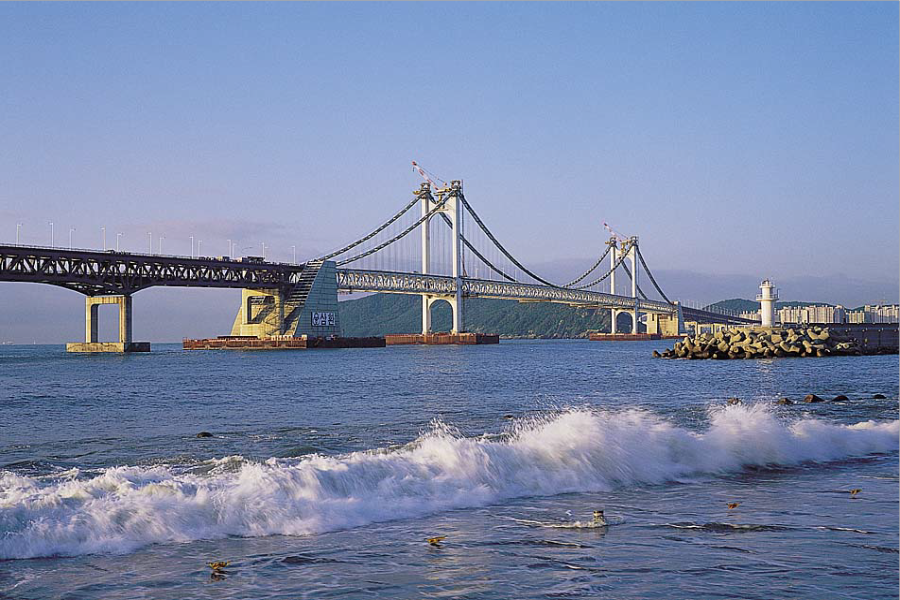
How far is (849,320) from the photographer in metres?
91.8

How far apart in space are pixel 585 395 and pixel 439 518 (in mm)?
17692

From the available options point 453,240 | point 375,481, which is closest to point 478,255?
point 453,240

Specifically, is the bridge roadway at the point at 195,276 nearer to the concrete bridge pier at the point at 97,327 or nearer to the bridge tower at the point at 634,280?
the concrete bridge pier at the point at 97,327

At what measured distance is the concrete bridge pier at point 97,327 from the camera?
80.6m

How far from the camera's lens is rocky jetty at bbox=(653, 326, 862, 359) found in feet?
178

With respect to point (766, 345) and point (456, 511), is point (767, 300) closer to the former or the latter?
point (766, 345)

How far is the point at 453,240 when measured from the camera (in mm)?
105688

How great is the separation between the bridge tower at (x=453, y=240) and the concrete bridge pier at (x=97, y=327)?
35541 millimetres

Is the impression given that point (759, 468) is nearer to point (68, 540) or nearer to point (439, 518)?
Result: point (439, 518)

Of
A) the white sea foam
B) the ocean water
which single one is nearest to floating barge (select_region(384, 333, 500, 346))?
the ocean water

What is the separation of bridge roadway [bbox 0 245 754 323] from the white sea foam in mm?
72250

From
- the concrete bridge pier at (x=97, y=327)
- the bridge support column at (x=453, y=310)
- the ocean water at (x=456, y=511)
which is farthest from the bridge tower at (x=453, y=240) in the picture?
the ocean water at (x=456, y=511)

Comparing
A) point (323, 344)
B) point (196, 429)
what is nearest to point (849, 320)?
point (323, 344)

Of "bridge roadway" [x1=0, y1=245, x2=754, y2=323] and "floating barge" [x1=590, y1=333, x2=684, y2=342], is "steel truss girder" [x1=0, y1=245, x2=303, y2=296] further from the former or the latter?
"floating barge" [x1=590, y1=333, x2=684, y2=342]
